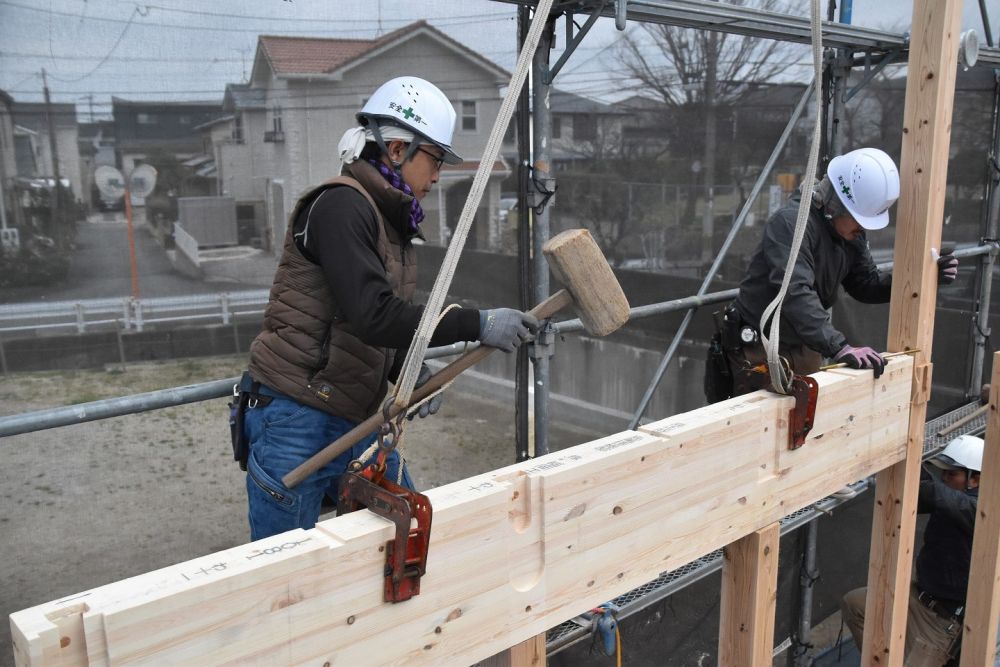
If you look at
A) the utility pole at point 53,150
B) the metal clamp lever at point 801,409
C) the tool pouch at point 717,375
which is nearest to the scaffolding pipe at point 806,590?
the tool pouch at point 717,375

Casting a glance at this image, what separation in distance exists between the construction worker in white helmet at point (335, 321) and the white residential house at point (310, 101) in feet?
2.13

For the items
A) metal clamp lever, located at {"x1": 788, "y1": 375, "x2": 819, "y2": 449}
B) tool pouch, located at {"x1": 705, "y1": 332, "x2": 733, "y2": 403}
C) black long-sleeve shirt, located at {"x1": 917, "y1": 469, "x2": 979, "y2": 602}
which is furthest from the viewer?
black long-sleeve shirt, located at {"x1": 917, "y1": 469, "x2": 979, "y2": 602}

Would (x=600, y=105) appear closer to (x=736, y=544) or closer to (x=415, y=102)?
Answer: (x=415, y=102)

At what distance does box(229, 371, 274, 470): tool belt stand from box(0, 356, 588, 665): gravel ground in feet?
1.76

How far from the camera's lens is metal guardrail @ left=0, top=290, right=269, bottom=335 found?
7.52 ft

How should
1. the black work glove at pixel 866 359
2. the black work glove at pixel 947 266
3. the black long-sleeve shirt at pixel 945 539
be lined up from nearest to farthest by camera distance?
the black work glove at pixel 866 359, the black work glove at pixel 947 266, the black long-sleeve shirt at pixel 945 539

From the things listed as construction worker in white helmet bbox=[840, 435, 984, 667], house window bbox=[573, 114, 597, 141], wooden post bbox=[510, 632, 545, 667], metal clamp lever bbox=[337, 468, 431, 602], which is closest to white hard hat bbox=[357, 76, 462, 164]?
metal clamp lever bbox=[337, 468, 431, 602]

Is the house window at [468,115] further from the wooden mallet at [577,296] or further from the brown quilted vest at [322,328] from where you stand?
the wooden mallet at [577,296]

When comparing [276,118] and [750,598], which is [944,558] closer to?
[750,598]

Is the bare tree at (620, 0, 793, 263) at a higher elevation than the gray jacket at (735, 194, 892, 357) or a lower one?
higher

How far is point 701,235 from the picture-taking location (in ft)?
13.6

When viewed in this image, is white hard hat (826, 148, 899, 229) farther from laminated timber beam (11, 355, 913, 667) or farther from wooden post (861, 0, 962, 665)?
laminated timber beam (11, 355, 913, 667)

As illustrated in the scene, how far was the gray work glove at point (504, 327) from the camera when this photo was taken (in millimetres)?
1873

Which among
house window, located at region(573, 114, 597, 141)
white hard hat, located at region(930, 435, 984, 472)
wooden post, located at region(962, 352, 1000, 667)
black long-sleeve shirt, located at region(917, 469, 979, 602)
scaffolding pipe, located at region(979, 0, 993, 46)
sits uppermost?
scaffolding pipe, located at region(979, 0, 993, 46)
